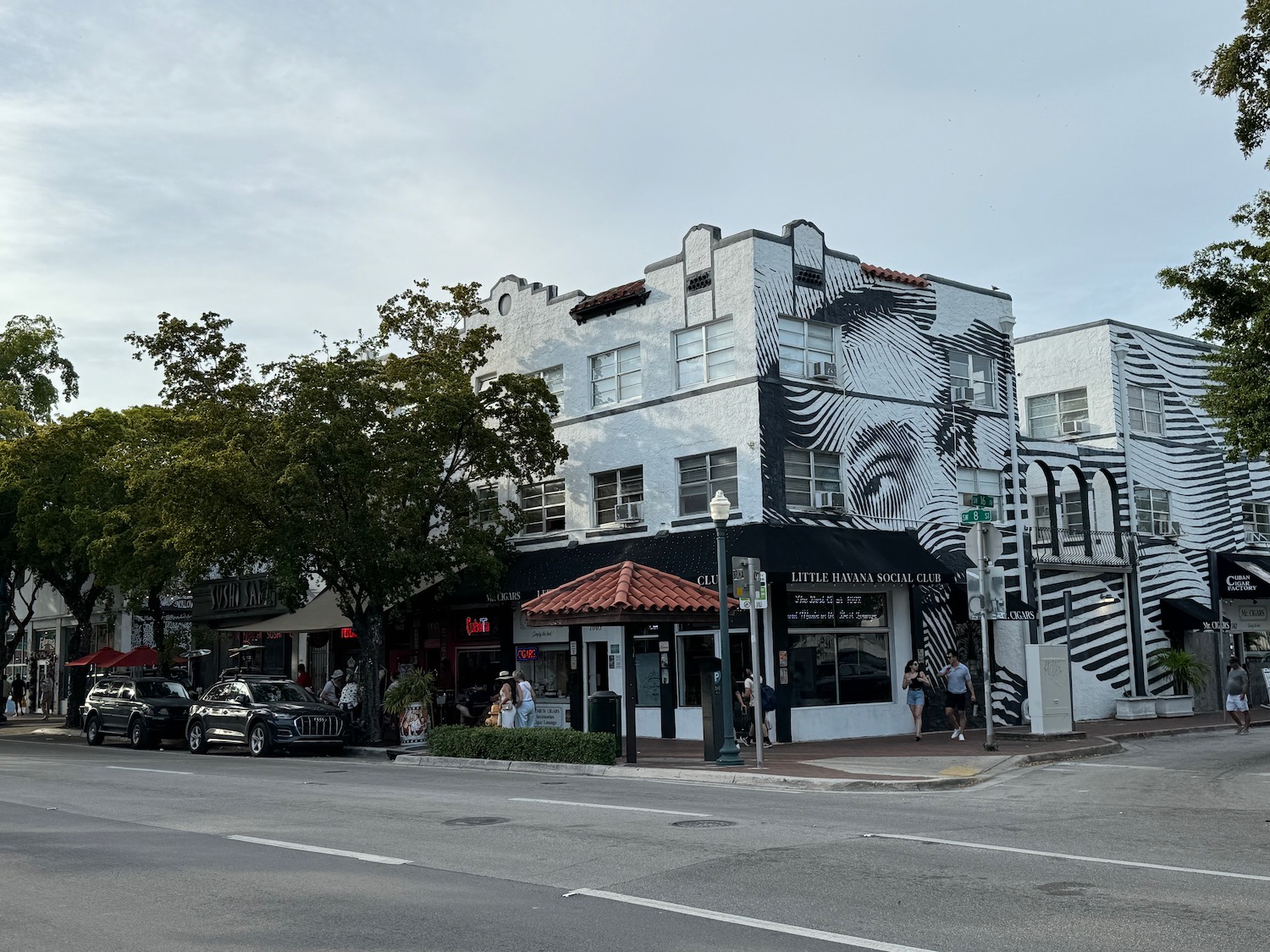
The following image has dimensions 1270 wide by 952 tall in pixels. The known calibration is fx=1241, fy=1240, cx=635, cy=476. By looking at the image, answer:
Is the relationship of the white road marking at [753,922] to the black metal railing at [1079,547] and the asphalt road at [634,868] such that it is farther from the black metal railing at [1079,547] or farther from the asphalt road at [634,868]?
the black metal railing at [1079,547]

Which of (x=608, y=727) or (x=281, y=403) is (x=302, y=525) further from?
(x=608, y=727)

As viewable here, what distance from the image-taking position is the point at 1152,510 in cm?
3450

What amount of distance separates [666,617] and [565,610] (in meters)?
1.88

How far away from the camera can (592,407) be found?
98.2 ft

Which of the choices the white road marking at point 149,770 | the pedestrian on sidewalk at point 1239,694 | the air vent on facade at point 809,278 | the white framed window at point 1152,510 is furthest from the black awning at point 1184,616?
the white road marking at point 149,770

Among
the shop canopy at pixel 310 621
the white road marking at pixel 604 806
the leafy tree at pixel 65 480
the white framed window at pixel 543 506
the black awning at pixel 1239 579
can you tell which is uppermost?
the leafy tree at pixel 65 480

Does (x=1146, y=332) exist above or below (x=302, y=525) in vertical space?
above

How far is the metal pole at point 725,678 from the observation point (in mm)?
19750

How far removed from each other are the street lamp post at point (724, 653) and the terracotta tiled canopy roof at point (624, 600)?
6.59 feet

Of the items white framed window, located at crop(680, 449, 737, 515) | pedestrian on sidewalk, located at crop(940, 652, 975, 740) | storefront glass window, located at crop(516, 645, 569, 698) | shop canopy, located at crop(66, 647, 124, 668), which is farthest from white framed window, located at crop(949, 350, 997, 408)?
shop canopy, located at crop(66, 647, 124, 668)

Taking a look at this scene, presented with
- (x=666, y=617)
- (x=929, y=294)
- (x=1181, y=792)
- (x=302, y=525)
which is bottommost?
(x=1181, y=792)

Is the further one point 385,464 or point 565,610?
point 385,464

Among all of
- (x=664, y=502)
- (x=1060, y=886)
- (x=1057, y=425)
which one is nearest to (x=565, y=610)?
(x=664, y=502)

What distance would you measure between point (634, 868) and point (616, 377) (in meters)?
20.6
